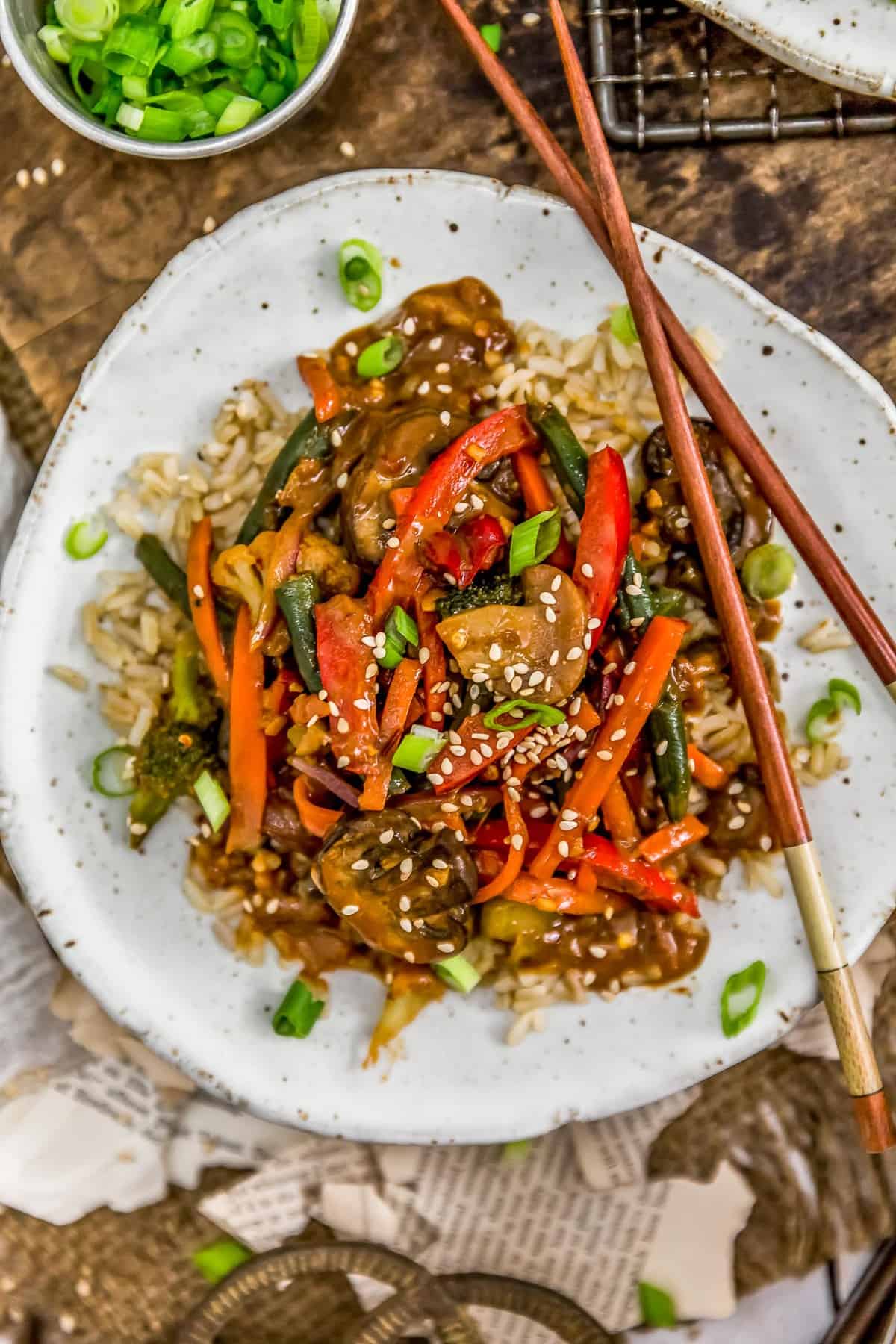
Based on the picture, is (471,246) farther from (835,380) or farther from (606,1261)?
(606,1261)

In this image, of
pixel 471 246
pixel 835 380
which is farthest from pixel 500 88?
pixel 835 380

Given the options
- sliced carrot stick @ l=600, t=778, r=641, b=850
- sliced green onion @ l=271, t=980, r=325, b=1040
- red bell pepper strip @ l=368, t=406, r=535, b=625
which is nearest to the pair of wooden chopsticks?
sliced carrot stick @ l=600, t=778, r=641, b=850

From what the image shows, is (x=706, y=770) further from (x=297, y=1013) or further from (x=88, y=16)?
(x=88, y=16)

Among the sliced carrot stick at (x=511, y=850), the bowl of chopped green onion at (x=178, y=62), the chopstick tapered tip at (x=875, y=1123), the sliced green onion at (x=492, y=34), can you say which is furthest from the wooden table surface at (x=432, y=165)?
the chopstick tapered tip at (x=875, y=1123)

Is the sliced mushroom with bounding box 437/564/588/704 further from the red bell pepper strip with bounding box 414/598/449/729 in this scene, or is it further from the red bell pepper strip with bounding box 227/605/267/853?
the red bell pepper strip with bounding box 227/605/267/853

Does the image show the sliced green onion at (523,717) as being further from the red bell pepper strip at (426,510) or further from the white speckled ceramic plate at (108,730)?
the white speckled ceramic plate at (108,730)

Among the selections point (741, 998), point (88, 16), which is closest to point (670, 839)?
point (741, 998)
